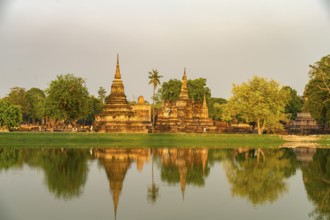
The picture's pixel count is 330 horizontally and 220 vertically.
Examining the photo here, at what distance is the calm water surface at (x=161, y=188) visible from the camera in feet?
53.7

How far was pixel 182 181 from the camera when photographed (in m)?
23.1

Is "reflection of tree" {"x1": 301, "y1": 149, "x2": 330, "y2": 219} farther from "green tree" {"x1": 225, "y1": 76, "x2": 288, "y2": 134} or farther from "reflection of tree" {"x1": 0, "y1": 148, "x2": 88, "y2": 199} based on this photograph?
"green tree" {"x1": 225, "y1": 76, "x2": 288, "y2": 134}

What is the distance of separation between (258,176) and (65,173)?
31.2ft

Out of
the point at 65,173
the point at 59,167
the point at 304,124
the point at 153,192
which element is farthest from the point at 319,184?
the point at 304,124

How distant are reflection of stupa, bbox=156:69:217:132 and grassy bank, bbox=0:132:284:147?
13.5 meters

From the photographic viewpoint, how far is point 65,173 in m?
25.1

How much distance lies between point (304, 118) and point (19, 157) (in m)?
57.6

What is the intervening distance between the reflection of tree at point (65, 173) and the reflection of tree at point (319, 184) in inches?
349

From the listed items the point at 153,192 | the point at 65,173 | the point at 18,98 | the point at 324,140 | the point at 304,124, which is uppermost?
the point at 18,98

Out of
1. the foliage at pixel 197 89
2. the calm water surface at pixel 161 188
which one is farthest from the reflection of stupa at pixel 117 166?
the foliage at pixel 197 89

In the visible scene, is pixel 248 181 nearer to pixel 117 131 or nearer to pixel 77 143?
pixel 77 143

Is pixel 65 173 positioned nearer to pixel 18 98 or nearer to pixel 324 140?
pixel 324 140

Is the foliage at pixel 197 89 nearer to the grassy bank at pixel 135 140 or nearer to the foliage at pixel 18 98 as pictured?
the foliage at pixel 18 98

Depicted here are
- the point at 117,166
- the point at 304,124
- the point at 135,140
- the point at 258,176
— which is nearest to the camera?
the point at 258,176
